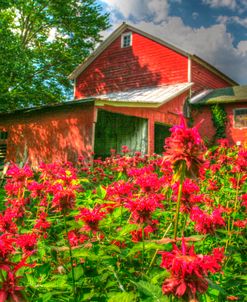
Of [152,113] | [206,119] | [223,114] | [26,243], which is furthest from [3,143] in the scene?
[26,243]

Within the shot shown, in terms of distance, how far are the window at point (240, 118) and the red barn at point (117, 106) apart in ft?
10.4

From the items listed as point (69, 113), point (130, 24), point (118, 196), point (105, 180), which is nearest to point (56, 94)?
point (130, 24)

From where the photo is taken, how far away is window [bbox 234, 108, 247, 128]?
65.7ft

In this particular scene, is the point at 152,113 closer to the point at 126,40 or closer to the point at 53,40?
the point at 126,40

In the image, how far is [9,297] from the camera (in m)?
1.16

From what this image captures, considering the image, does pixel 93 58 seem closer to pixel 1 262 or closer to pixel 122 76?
pixel 122 76

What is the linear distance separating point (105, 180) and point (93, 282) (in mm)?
5120

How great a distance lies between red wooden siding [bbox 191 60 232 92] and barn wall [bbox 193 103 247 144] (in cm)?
185

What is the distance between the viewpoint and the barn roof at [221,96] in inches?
782

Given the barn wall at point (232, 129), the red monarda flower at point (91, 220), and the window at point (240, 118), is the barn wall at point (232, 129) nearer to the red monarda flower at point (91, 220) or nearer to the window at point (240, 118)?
the window at point (240, 118)

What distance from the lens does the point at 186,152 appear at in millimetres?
1622

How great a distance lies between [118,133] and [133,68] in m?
8.34

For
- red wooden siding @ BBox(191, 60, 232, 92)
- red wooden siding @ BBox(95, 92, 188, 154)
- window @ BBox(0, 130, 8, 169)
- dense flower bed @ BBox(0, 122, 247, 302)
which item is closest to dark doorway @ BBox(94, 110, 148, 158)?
red wooden siding @ BBox(95, 92, 188, 154)

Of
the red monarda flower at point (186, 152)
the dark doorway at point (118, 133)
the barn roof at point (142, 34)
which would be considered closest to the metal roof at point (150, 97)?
the dark doorway at point (118, 133)
